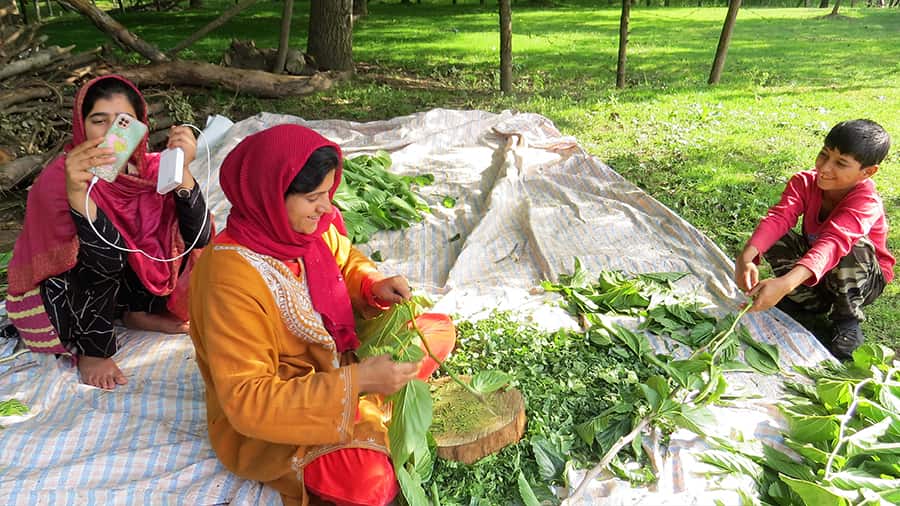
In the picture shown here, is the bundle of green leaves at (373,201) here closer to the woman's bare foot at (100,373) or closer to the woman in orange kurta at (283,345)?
the woman's bare foot at (100,373)

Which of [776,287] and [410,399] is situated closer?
[410,399]

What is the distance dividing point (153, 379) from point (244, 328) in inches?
42.0

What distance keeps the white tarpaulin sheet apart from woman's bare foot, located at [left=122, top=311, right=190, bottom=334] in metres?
0.04

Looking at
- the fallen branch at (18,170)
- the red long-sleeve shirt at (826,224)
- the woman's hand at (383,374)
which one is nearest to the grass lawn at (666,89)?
the red long-sleeve shirt at (826,224)

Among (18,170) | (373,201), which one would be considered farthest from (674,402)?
(18,170)

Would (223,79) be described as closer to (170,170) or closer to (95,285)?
(95,285)

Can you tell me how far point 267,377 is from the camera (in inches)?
69.7

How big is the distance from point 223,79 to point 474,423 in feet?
16.6

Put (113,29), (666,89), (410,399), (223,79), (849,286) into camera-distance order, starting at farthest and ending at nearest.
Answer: (666,89)
(223,79)
(113,29)
(849,286)
(410,399)

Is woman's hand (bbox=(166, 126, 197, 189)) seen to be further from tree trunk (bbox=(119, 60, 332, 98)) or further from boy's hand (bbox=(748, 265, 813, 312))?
tree trunk (bbox=(119, 60, 332, 98))

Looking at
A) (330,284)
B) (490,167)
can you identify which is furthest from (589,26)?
(330,284)

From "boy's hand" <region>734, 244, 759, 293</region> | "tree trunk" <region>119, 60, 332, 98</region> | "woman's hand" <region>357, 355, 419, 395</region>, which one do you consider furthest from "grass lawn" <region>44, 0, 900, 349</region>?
"woman's hand" <region>357, 355, 419, 395</region>

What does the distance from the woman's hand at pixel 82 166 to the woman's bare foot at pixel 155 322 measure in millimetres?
697

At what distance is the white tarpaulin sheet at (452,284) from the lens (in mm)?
2082
